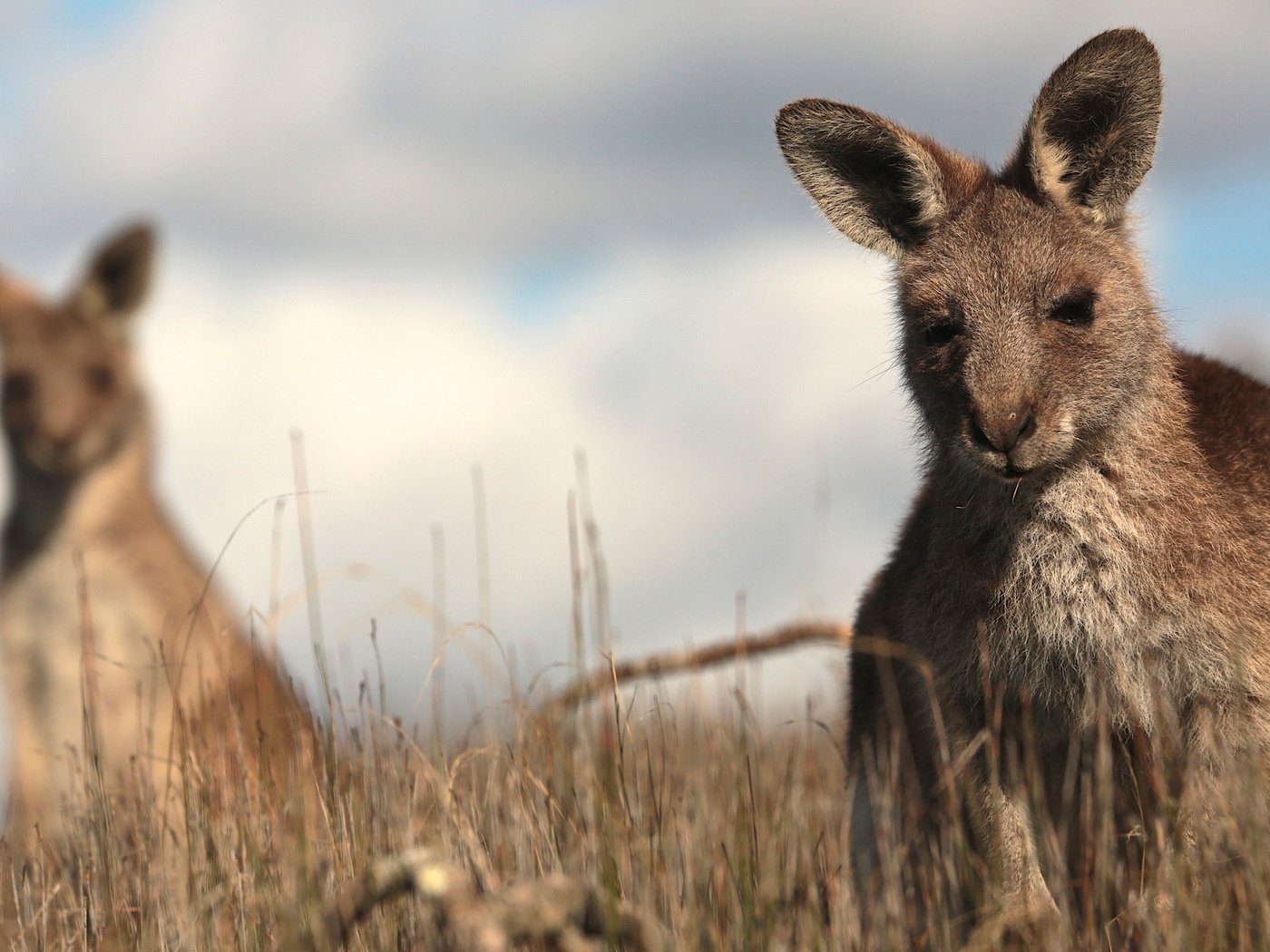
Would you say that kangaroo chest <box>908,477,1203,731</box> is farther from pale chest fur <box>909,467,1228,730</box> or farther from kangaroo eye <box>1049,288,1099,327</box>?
kangaroo eye <box>1049,288,1099,327</box>

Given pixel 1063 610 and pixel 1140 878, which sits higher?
pixel 1063 610

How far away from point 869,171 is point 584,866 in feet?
7.59

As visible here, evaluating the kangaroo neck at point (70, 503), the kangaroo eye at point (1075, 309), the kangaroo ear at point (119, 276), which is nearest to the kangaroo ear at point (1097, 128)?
the kangaroo eye at point (1075, 309)

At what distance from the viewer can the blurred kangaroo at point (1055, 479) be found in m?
3.78

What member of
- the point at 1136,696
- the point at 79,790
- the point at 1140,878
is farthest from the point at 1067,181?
the point at 79,790

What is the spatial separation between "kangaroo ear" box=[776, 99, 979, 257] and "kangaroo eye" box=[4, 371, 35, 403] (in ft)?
20.9

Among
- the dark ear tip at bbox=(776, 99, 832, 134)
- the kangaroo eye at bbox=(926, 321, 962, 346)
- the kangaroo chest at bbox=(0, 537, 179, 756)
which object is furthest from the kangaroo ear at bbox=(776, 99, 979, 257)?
the kangaroo chest at bbox=(0, 537, 179, 756)

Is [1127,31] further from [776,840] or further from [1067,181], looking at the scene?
[776,840]

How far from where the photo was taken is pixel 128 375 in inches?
384

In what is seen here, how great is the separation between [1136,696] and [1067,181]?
157 cm

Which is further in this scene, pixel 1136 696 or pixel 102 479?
pixel 102 479

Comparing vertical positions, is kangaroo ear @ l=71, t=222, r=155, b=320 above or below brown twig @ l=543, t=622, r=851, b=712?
above

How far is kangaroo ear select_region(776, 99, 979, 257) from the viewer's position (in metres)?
4.43

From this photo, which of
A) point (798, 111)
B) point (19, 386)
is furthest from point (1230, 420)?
point (19, 386)
